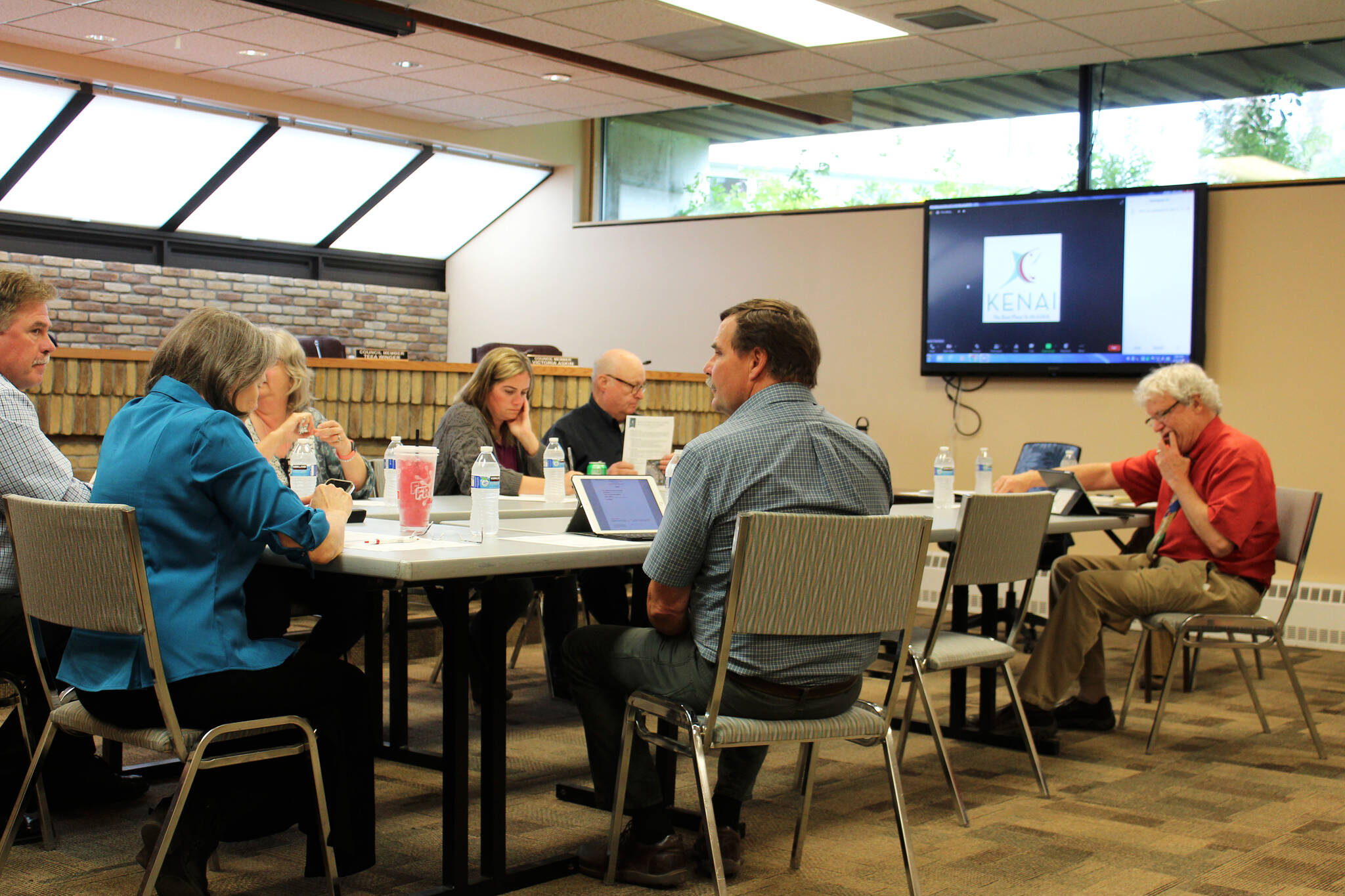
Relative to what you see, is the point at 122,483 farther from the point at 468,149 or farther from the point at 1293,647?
the point at 468,149

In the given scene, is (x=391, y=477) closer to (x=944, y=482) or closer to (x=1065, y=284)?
(x=944, y=482)

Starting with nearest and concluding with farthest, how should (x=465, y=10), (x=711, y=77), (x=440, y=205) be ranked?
(x=465, y=10), (x=711, y=77), (x=440, y=205)

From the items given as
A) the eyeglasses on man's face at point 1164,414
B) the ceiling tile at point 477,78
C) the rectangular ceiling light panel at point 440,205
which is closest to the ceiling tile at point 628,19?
the ceiling tile at point 477,78

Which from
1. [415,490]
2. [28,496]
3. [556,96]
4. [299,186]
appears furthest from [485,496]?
[299,186]

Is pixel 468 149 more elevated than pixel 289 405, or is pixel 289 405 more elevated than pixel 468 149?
pixel 468 149

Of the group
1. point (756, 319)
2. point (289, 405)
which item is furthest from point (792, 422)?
point (289, 405)

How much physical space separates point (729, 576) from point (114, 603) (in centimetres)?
110

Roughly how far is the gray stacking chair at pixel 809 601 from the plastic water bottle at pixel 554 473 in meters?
1.44

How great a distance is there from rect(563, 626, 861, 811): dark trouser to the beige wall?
4661 millimetres

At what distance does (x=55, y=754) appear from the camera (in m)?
3.16

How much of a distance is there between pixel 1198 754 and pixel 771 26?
4096 mm

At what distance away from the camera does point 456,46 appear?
6.77 m

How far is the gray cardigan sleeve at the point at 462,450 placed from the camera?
415cm

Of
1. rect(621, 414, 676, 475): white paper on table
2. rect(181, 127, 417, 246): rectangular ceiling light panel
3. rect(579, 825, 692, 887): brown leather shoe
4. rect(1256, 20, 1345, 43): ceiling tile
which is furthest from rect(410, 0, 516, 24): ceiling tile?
rect(579, 825, 692, 887): brown leather shoe
